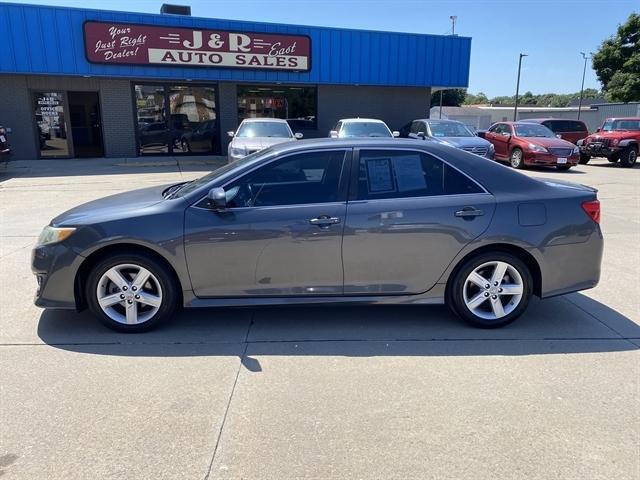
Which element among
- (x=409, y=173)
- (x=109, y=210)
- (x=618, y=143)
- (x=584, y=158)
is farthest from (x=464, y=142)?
(x=109, y=210)

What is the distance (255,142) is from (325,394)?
10.2 m

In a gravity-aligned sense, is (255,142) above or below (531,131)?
below

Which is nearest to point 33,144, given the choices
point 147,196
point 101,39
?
point 101,39

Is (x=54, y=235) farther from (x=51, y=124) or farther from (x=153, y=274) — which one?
(x=51, y=124)

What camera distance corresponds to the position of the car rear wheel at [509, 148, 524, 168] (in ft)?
55.6

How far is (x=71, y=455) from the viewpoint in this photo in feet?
8.62

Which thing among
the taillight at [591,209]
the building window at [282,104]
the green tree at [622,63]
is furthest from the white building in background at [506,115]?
the taillight at [591,209]

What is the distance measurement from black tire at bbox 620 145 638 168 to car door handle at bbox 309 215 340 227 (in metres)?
18.2

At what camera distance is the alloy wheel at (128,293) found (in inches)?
159

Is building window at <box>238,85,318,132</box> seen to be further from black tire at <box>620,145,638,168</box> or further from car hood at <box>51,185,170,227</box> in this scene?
car hood at <box>51,185,170,227</box>

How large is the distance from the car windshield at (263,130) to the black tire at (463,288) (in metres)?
10.2

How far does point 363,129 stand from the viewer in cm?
1491

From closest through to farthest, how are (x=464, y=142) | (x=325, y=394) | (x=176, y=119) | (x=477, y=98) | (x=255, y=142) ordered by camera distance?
(x=325, y=394), (x=255, y=142), (x=464, y=142), (x=176, y=119), (x=477, y=98)

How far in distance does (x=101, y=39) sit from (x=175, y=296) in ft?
49.7
